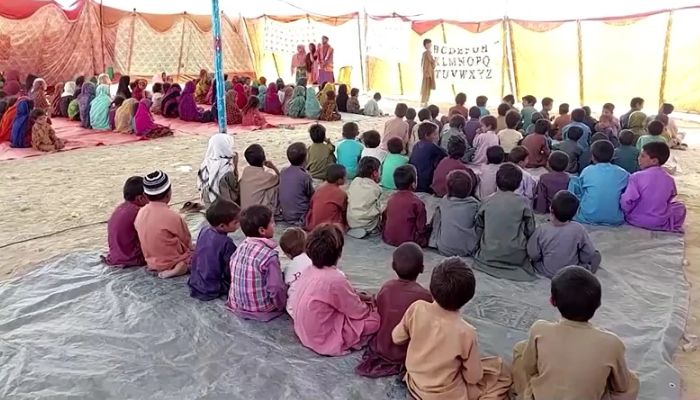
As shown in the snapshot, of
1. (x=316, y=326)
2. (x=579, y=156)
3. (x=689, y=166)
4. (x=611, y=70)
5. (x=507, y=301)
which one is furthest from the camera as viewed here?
(x=611, y=70)

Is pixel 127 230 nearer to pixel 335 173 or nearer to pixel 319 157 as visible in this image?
pixel 335 173

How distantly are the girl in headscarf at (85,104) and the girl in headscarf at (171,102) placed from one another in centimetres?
136

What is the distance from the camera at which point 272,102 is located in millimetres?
11875

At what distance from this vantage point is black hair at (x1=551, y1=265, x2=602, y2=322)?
84.4 inches

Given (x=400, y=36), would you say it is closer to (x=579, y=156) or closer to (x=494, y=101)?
(x=494, y=101)

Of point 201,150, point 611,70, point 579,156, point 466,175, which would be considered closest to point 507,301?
point 466,175

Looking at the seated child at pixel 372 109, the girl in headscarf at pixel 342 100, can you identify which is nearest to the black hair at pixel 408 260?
the seated child at pixel 372 109

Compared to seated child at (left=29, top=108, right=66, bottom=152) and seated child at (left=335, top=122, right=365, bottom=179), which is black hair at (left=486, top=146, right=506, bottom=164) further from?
seated child at (left=29, top=108, right=66, bottom=152)

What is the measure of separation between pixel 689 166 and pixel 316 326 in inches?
238

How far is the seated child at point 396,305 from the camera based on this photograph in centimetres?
266

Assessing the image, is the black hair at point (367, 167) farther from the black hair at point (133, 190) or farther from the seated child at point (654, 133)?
the seated child at point (654, 133)

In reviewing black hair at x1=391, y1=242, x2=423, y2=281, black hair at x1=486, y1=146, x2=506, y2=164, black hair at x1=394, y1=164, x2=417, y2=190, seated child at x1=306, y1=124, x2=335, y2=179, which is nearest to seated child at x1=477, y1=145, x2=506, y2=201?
black hair at x1=486, y1=146, x2=506, y2=164

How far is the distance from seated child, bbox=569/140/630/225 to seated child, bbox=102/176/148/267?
11.0 ft

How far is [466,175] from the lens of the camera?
4.03m
